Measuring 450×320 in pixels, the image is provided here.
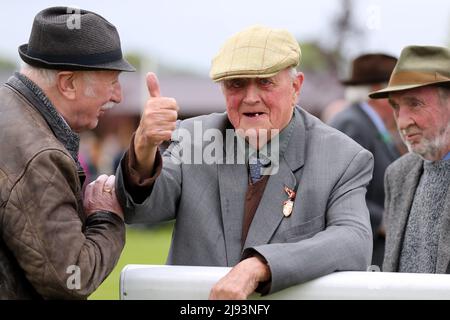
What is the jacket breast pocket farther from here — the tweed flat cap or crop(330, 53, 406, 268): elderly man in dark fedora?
crop(330, 53, 406, 268): elderly man in dark fedora

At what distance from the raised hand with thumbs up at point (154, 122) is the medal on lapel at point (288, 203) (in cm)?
55

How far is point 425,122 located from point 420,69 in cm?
25

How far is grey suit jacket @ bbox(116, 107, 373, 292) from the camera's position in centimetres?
309

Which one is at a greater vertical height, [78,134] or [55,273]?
[78,134]

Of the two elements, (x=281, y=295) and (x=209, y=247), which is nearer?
(x=281, y=295)

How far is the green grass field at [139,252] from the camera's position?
926 centimetres

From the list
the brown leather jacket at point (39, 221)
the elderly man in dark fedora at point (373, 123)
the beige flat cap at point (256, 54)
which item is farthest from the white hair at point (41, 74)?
the elderly man in dark fedora at point (373, 123)

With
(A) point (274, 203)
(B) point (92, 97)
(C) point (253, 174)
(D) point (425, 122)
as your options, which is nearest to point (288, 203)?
(A) point (274, 203)

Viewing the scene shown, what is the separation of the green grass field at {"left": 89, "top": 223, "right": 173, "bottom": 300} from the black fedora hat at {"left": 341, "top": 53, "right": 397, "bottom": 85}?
127 inches

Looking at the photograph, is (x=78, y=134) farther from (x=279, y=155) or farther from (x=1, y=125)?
(x=279, y=155)

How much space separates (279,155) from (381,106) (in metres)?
3.36

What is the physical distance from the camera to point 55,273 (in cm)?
267

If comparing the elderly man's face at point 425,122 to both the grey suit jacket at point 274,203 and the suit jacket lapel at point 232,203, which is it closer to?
the grey suit jacket at point 274,203
